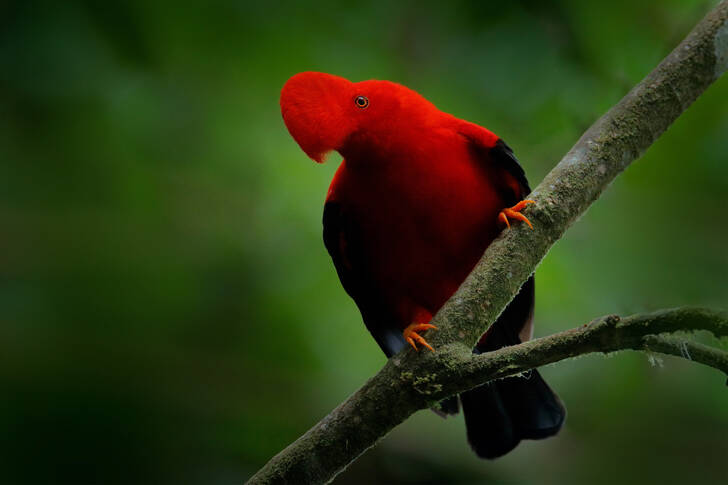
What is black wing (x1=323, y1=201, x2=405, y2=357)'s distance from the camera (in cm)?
234

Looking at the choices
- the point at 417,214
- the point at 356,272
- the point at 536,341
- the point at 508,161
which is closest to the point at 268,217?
the point at 356,272

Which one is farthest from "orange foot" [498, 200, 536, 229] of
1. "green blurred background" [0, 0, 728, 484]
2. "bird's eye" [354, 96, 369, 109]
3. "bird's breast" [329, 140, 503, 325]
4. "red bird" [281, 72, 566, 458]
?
"green blurred background" [0, 0, 728, 484]

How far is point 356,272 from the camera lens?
2.45 metres

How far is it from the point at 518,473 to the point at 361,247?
151 cm

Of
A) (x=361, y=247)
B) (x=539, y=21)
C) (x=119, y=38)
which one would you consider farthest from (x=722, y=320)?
(x=119, y=38)

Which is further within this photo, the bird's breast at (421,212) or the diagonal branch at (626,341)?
the bird's breast at (421,212)

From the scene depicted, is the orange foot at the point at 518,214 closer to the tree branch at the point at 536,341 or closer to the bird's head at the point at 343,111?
the tree branch at the point at 536,341

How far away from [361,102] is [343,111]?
3.7 inches

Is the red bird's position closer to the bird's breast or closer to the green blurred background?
the bird's breast

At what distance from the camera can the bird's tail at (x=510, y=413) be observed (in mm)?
2396

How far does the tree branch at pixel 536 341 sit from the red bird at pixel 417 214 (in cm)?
17

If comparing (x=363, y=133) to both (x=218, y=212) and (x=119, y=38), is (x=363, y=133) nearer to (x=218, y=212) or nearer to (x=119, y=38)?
(x=218, y=212)

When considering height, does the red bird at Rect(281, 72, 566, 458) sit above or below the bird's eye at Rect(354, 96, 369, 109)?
A: below

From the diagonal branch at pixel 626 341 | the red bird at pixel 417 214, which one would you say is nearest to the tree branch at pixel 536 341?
the diagonal branch at pixel 626 341
